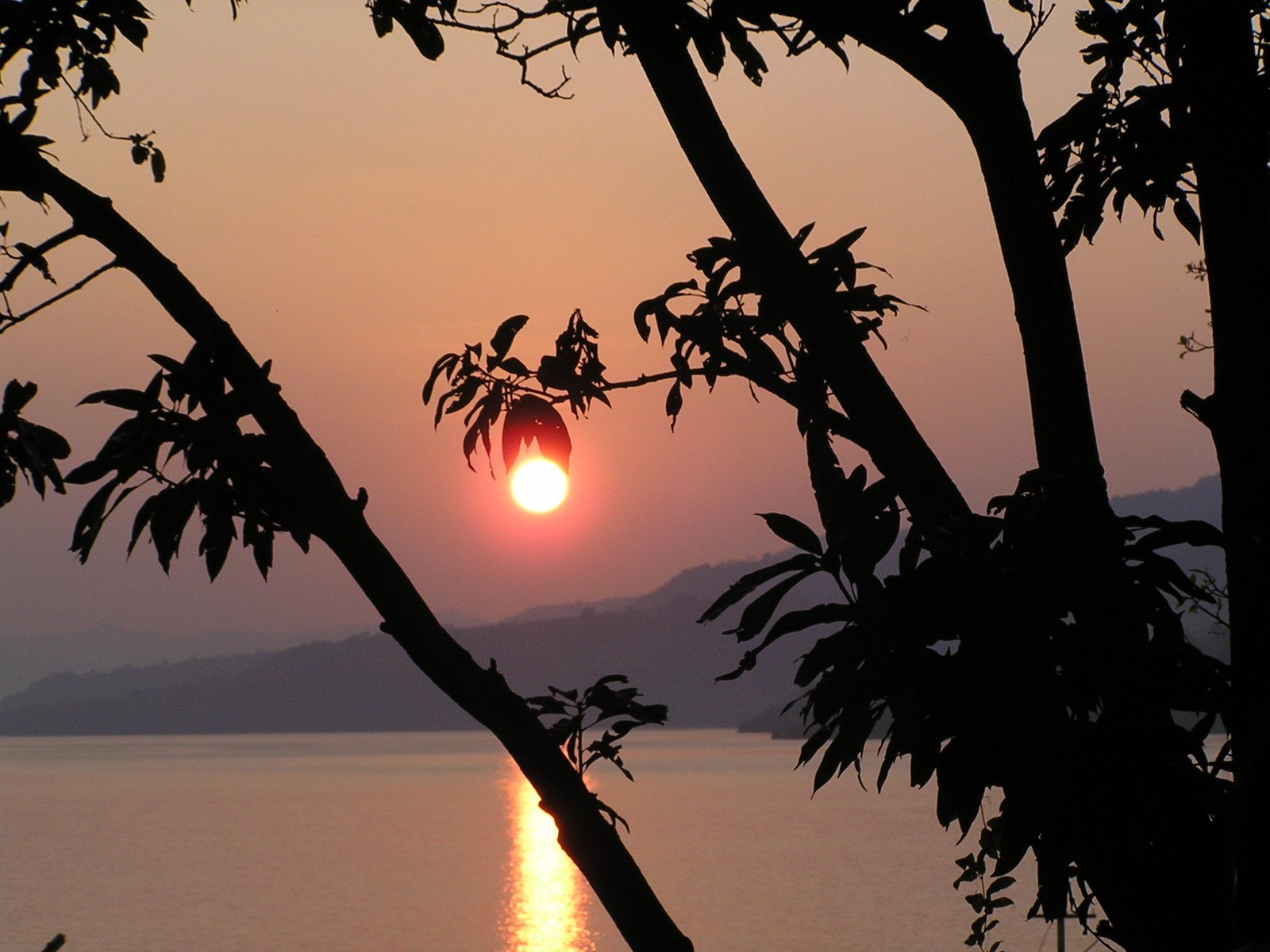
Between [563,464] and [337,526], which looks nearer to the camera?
[337,526]

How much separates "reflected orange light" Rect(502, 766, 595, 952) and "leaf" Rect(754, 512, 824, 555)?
2047 inches

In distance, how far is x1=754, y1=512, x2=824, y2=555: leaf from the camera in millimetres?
3318

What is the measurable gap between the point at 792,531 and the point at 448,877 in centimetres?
9558

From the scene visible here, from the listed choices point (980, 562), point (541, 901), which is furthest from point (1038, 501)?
point (541, 901)

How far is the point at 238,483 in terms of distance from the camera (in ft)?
10.2

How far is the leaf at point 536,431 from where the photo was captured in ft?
15.5

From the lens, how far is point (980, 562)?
293 centimetres

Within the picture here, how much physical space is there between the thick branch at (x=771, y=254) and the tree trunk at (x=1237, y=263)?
0.80 metres

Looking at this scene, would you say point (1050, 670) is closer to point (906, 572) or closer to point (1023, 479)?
point (906, 572)

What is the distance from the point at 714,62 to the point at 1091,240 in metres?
1.30

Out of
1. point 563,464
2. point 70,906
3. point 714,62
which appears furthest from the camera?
point 70,906

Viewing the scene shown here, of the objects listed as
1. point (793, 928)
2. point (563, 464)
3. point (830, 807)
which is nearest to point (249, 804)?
point (830, 807)

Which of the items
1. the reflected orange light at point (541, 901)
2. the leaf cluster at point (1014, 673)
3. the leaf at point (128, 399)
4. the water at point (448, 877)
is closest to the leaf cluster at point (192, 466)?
the leaf at point (128, 399)

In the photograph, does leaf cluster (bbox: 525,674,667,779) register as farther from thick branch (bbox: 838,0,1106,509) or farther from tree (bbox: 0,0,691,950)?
thick branch (bbox: 838,0,1106,509)
